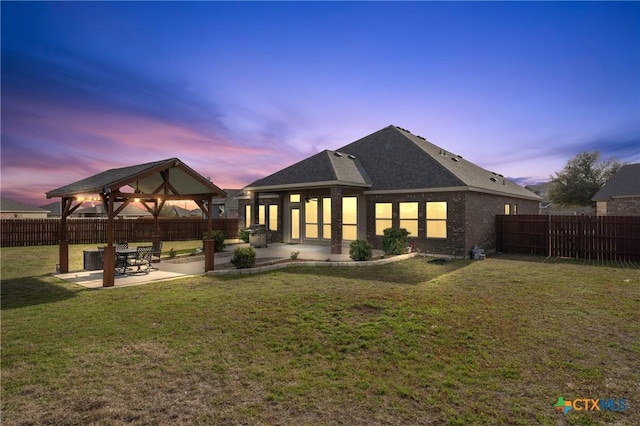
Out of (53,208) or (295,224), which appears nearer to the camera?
(295,224)

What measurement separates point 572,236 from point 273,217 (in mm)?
17291

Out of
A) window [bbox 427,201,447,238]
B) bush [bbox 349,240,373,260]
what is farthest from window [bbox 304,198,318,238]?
window [bbox 427,201,447,238]

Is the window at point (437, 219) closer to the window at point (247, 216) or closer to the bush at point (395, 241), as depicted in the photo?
the bush at point (395, 241)

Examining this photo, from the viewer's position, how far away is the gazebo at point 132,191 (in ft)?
34.0

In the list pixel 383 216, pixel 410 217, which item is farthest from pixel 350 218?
pixel 410 217

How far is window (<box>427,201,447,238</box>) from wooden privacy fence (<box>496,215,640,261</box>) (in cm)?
514

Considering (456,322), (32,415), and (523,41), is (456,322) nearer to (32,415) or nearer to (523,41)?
(32,415)

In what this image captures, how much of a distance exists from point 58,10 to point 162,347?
1327 cm

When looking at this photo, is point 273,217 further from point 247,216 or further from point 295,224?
point 247,216

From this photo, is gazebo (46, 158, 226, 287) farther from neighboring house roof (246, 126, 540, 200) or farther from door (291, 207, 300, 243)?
door (291, 207, 300, 243)

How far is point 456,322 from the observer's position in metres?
6.38

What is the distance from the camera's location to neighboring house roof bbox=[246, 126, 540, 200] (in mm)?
16453

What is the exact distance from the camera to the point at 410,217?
56.2ft

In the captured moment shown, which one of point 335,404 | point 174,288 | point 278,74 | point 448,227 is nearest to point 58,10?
point 278,74
